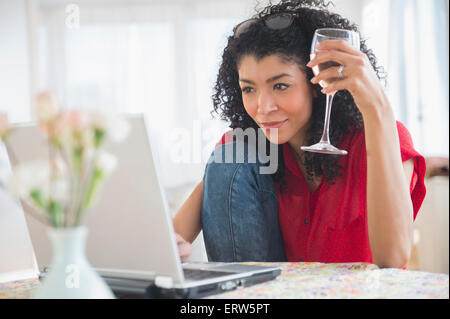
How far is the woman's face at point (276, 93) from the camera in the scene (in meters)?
1.34

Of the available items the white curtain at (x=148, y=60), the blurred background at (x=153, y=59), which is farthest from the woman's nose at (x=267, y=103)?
→ the white curtain at (x=148, y=60)

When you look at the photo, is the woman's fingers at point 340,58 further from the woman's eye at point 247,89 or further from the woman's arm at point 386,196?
the woman's eye at point 247,89

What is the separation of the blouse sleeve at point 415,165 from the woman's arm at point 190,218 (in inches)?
20.2

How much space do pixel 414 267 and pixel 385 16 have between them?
1.81 metres

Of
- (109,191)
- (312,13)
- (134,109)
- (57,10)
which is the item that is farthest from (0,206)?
(109,191)

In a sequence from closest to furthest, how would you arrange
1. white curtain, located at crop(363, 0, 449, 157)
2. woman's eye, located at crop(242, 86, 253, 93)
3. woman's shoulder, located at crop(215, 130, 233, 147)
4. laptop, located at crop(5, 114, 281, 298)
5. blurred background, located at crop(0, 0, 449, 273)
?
laptop, located at crop(5, 114, 281, 298) → woman's eye, located at crop(242, 86, 253, 93) → woman's shoulder, located at crop(215, 130, 233, 147) → white curtain, located at crop(363, 0, 449, 157) → blurred background, located at crop(0, 0, 449, 273)

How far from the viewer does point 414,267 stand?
3178 mm

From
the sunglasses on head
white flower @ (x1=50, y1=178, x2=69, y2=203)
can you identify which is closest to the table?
white flower @ (x1=50, y1=178, x2=69, y2=203)

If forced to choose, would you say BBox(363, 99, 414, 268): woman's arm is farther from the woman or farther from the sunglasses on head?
the sunglasses on head

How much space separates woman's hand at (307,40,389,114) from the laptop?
41cm

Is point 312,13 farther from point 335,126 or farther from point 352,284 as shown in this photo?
point 352,284

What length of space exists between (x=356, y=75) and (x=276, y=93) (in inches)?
14.2

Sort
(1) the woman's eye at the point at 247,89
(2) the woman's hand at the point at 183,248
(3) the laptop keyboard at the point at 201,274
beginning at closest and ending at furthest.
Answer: (3) the laptop keyboard at the point at 201,274
(2) the woman's hand at the point at 183,248
(1) the woman's eye at the point at 247,89

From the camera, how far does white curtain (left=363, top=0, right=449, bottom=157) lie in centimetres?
296
